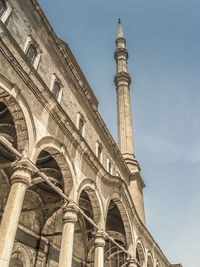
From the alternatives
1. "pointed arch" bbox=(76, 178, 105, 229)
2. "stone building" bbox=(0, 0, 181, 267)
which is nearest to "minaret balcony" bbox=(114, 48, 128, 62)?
"stone building" bbox=(0, 0, 181, 267)

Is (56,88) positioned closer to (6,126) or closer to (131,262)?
(6,126)

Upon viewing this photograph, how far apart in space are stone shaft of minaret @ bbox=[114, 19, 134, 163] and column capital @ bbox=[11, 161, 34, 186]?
1972 centimetres

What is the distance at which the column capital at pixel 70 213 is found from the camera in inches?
363

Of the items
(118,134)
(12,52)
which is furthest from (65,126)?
(118,134)

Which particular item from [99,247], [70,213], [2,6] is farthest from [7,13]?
[99,247]

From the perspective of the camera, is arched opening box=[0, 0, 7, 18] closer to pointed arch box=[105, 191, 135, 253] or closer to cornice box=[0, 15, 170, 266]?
cornice box=[0, 15, 170, 266]

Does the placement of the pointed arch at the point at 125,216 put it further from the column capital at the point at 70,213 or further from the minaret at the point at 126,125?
the minaret at the point at 126,125

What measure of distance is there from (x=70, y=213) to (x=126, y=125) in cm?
2039

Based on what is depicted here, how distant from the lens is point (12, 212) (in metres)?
6.56

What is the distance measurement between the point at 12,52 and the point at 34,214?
9.77 m

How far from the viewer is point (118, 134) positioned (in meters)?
A: 29.1

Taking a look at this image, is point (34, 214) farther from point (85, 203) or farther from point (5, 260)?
point (5, 260)

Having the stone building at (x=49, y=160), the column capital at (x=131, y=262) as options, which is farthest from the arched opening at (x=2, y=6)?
the column capital at (x=131, y=262)

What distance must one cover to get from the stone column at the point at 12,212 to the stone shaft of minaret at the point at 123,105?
65.1 ft
